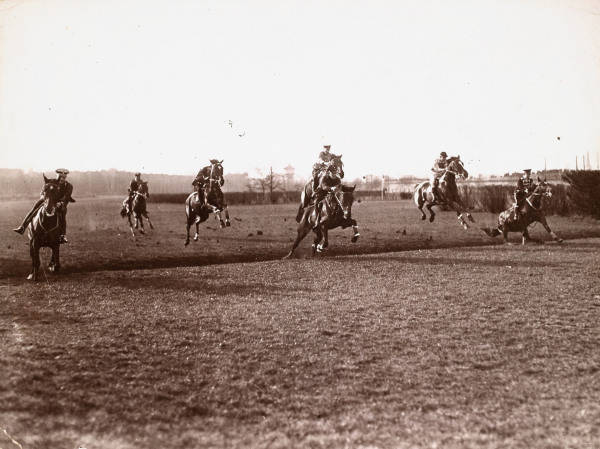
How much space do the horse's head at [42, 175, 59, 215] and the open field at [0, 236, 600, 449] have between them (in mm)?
1830

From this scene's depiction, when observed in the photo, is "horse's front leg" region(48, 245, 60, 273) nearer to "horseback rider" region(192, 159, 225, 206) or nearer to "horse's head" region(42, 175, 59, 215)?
"horse's head" region(42, 175, 59, 215)

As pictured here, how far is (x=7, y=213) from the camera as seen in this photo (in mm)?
12859

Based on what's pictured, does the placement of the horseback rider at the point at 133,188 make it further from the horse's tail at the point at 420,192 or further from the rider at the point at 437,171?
the rider at the point at 437,171

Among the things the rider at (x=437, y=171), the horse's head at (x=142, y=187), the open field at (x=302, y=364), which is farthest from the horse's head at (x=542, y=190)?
the horse's head at (x=142, y=187)

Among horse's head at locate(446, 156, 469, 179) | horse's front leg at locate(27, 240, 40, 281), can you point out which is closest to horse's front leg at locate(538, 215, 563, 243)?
horse's head at locate(446, 156, 469, 179)

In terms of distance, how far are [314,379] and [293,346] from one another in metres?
1.31

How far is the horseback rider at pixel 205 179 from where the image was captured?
15998mm

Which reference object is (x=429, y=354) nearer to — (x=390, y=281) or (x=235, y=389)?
(x=235, y=389)

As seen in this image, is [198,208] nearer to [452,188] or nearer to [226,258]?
[226,258]

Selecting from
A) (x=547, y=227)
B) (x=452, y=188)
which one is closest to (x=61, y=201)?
(x=452, y=188)

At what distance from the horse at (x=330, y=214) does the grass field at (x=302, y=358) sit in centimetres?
216

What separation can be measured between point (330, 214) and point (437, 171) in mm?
5160

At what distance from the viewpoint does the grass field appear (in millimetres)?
5176

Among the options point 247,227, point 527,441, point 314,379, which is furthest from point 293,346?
point 247,227
